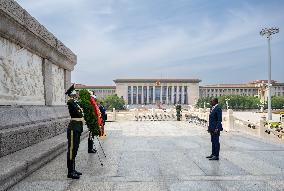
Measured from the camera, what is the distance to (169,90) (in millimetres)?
133625

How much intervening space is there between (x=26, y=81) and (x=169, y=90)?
126427mm

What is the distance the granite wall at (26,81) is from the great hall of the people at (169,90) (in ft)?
380

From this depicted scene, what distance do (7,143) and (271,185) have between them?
166 inches

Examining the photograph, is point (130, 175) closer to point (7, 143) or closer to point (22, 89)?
point (7, 143)

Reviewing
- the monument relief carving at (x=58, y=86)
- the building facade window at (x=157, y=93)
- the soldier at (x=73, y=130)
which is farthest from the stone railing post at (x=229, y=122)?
the building facade window at (x=157, y=93)

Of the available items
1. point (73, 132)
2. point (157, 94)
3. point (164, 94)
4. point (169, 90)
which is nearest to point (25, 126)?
point (73, 132)

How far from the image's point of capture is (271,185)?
5062 mm

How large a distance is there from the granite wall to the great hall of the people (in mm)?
115765

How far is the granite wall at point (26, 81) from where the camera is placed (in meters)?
6.23

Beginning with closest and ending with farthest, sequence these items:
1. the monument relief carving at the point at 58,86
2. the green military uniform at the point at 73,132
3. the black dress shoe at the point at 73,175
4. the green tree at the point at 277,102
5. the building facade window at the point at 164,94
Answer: the black dress shoe at the point at 73,175
the green military uniform at the point at 73,132
the monument relief carving at the point at 58,86
the green tree at the point at 277,102
the building facade window at the point at 164,94

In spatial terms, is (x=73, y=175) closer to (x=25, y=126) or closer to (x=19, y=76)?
(x=25, y=126)

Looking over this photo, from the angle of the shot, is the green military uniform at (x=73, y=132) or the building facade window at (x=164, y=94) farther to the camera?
the building facade window at (x=164, y=94)

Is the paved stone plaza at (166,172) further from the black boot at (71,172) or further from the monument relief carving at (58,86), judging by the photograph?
the monument relief carving at (58,86)

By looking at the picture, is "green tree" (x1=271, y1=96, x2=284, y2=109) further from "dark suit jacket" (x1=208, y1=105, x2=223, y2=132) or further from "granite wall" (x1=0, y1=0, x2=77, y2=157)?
"dark suit jacket" (x1=208, y1=105, x2=223, y2=132)
